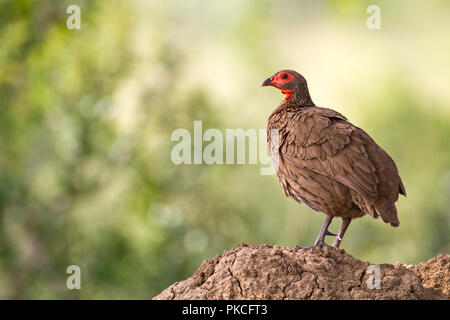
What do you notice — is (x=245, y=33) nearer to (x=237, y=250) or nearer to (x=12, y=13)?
(x=12, y=13)

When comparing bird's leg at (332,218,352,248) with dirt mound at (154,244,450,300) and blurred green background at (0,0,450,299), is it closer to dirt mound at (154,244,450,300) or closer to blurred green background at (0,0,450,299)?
dirt mound at (154,244,450,300)

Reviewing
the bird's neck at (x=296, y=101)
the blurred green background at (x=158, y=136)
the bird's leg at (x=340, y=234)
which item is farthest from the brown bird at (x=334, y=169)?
the blurred green background at (x=158, y=136)

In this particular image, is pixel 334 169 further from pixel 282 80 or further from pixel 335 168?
pixel 282 80

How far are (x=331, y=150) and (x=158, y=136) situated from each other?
7.29 m

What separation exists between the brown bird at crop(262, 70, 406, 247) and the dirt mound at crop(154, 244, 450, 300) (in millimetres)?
415

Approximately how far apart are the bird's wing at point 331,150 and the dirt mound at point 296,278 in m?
0.51

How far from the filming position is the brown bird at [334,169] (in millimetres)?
4383

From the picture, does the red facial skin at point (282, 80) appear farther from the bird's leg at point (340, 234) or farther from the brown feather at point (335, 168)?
the bird's leg at point (340, 234)

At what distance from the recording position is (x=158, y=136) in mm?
11539

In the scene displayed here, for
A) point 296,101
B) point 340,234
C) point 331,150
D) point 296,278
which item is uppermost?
point 296,101

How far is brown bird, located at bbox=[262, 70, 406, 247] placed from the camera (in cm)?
438

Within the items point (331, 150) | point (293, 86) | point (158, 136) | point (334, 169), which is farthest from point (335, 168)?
point (158, 136)

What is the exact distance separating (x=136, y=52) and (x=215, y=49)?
1932 mm
